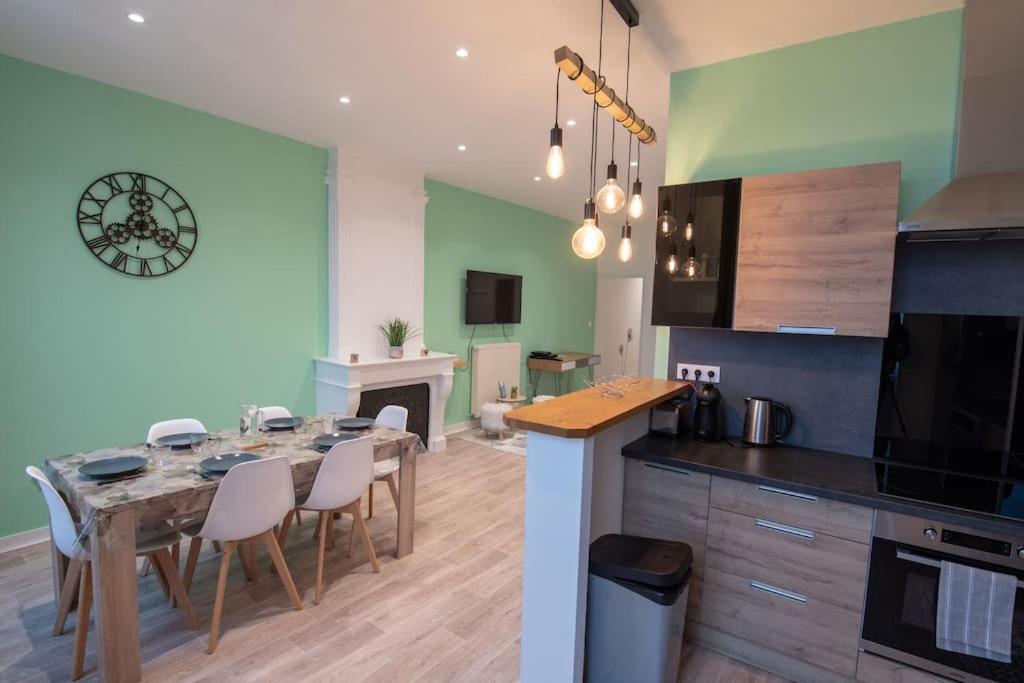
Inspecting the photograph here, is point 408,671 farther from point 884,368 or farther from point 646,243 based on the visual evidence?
point 646,243

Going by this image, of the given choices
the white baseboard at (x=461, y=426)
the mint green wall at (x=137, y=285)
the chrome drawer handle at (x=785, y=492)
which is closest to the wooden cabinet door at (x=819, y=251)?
the chrome drawer handle at (x=785, y=492)

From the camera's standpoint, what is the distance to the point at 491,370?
235 inches

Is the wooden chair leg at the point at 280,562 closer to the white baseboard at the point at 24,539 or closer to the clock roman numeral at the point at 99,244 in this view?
the white baseboard at the point at 24,539

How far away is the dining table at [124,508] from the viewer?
6.02ft

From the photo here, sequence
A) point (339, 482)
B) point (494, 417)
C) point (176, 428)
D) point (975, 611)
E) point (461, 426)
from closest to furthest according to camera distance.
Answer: point (975, 611) < point (339, 482) < point (176, 428) < point (494, 417) < point (461, 426)

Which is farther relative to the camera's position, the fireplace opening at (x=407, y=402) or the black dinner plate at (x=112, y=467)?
the fireplace opening at (x=407, y=402)

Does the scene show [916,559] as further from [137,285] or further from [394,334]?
[137,285]

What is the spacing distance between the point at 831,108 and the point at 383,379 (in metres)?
3.82

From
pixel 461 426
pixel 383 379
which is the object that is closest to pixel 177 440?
pixel 383 379

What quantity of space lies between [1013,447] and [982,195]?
1.09 meters

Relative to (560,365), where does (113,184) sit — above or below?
above

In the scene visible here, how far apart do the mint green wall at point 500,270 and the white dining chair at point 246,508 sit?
122 inches

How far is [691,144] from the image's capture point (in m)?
2.69

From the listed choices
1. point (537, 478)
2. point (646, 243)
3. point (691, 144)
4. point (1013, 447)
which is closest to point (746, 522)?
point (537, 478)
